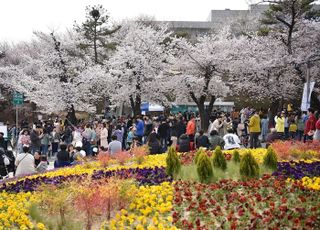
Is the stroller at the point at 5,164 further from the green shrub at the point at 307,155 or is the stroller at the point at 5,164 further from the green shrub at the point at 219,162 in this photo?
the green shrub at the point at 307,155

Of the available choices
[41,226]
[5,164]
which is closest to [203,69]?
[5,164]

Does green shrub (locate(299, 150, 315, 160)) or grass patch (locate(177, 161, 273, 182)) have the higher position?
green shrub (locate(299, 150, 315, 160))

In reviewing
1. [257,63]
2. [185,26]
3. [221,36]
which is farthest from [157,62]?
[185,26]

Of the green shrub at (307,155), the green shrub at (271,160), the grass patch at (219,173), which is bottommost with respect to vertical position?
the grass patch at (219,173)

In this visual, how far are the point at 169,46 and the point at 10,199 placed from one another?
29.7 m

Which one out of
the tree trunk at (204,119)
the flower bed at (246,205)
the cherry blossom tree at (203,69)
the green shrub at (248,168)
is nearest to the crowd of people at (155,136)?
the green shrub at (248,168)

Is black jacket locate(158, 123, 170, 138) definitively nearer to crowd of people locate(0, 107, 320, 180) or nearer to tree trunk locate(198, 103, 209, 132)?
crowd of people locate(0, 107, 320, 180)

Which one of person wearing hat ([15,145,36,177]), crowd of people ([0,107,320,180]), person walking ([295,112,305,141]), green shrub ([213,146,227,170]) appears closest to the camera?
green shrub ([213,146,227,170])

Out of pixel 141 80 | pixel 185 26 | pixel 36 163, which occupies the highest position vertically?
pixel 185 26

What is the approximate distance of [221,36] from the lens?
3719cm

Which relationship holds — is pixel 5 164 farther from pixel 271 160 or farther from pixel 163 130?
pixel 163 130

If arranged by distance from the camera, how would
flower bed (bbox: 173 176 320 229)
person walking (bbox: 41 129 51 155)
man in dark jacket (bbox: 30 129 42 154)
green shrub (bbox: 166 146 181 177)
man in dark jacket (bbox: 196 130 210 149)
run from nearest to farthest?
flower bed (bbox: 173 176 320 229)
green shrub (bbox: 166 146 181 177)
man in dark jacket (bbox: 196 130 210 149)
man in dark jacket (bbox: 30 129 42 154)
person walking (bbox: 41 129 51 155)

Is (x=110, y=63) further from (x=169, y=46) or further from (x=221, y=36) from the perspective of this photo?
(x=221, y=36)

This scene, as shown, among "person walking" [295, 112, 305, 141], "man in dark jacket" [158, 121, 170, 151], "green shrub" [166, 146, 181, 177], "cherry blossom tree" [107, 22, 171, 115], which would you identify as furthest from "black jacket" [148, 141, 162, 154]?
"cherry blossom tree" [107, 22, 171, 115]
